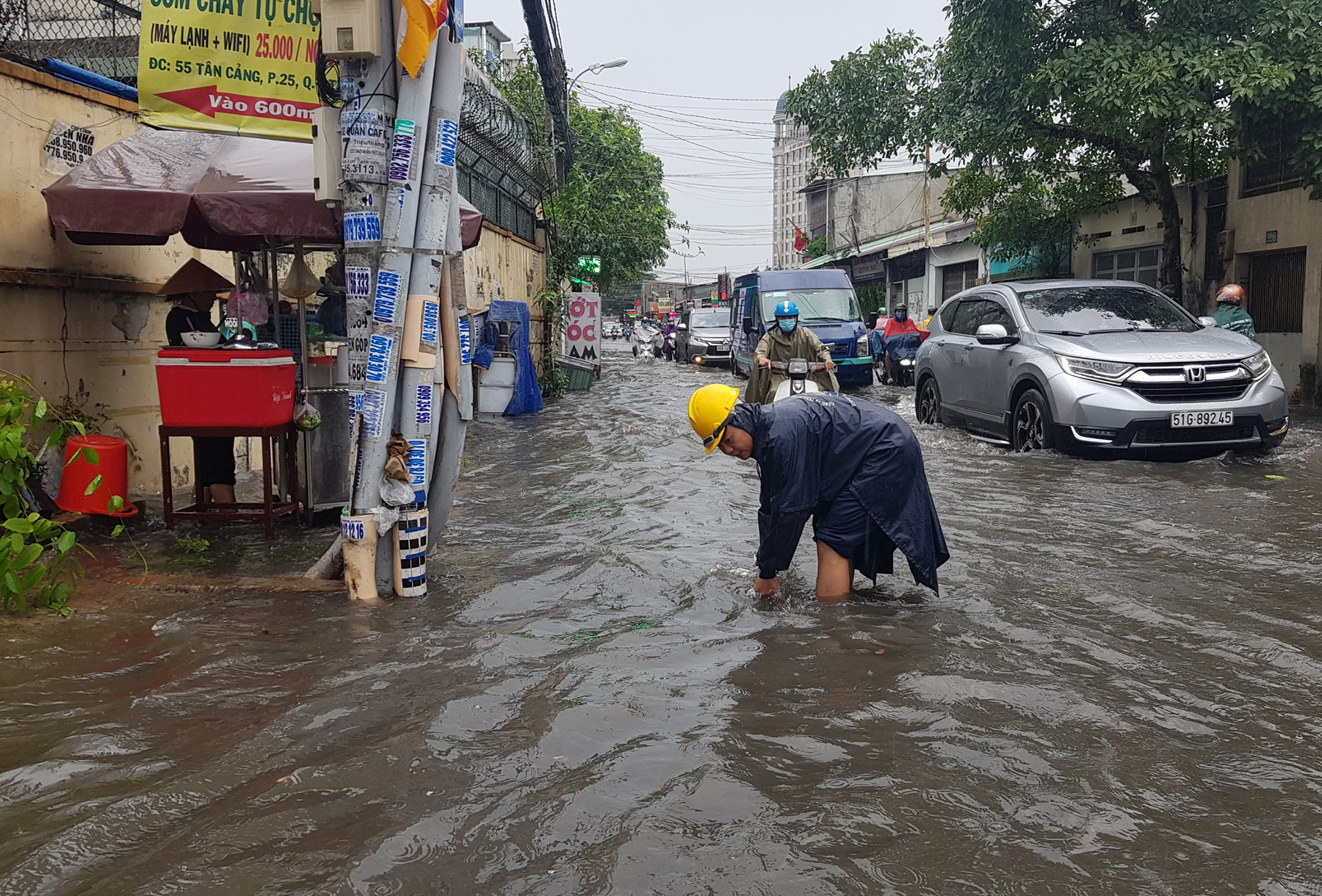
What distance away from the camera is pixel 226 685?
154 inches

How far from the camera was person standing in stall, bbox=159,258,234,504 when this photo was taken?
6.94 metres

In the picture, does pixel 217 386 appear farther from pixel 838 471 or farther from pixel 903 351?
pixel 903 351

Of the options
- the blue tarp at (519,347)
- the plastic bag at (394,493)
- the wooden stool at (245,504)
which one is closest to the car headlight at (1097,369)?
the plastic bag at (394,493)

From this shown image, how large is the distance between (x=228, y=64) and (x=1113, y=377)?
6.73 m

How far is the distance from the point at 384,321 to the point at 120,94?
4.37 metres

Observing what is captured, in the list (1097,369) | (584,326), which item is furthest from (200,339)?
(584,326)

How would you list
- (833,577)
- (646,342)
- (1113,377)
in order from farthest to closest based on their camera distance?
(646,342)
(1113,377)
(833,577)

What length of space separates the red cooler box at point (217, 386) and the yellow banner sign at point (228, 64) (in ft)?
4.54

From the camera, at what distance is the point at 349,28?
499 cm

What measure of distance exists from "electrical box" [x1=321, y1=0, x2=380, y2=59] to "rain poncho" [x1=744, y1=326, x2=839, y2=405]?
4888 mm

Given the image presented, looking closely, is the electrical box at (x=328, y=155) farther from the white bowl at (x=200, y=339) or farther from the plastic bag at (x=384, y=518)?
the white bowl at (x=200, y=339)

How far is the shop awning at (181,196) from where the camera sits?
641cm

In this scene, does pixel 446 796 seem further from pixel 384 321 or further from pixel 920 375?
pixel 920 375

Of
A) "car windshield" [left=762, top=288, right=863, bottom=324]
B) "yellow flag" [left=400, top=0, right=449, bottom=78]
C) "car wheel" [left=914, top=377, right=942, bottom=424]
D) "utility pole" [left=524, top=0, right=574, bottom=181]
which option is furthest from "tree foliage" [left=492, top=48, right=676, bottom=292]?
"yellow flag" [left=400, top=0, right=449, bottom=78]
